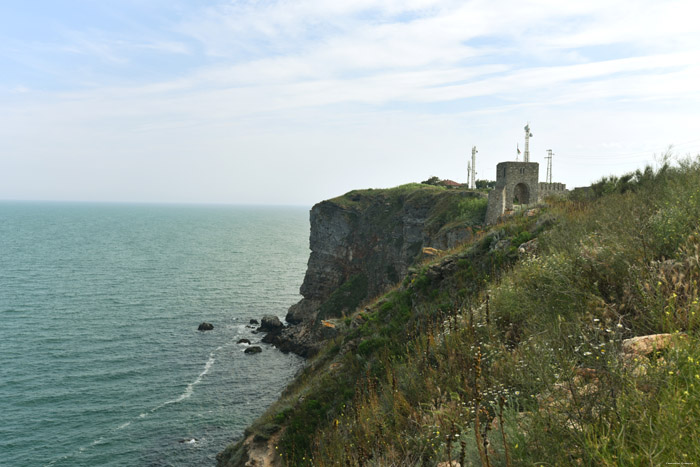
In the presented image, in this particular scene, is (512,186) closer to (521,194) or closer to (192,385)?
(521,194)

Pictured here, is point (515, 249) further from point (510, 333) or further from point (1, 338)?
point (1, 338)

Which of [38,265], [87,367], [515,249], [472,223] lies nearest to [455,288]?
[515,249]

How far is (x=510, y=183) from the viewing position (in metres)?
30.6

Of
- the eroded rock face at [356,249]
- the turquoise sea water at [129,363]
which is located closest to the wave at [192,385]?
the turquoise sea water at [129,363]

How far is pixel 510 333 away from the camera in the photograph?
779 cm

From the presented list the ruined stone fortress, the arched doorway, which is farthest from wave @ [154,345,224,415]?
the arched doorway

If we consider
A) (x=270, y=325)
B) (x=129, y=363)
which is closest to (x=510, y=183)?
(x=270, y=325)

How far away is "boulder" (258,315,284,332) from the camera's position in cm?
5775

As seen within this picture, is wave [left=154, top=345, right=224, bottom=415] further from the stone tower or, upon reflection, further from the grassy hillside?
the stone tower

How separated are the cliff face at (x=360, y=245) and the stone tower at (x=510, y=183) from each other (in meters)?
9.49

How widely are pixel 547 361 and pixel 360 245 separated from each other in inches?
2355

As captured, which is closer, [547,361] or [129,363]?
[547,361]

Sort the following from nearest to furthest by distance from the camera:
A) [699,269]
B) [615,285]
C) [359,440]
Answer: [699,269] < [615,285] < [359,440]

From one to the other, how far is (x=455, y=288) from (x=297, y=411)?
6929 millimetres
